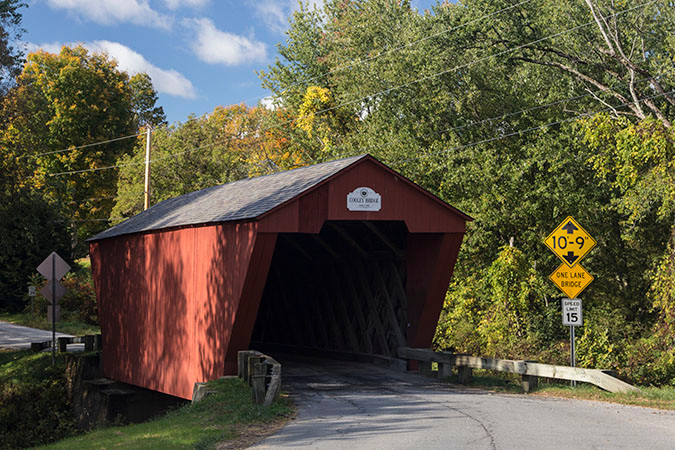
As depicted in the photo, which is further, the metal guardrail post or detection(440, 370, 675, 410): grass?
the metal guardrail post

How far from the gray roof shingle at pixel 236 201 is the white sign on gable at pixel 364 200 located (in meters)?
0.54

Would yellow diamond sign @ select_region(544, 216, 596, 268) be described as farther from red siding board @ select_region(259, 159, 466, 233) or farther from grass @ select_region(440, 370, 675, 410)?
grass @ select_region(440, 370, 675, 410)

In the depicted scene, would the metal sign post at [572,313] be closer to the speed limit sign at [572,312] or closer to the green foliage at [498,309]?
the speed limit sign at [572,312]

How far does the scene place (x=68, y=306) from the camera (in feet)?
112

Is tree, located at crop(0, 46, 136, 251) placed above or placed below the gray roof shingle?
above

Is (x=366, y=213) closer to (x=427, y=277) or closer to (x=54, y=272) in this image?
(x=427, y=277)

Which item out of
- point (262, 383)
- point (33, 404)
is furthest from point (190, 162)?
point (262, 383)

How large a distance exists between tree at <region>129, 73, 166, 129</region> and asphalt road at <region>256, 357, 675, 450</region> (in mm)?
49043

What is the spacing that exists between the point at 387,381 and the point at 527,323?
822 cm

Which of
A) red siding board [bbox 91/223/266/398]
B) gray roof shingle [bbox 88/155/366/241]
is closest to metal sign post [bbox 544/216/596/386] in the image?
gray roof shingle [bbox 88/155/366/241]

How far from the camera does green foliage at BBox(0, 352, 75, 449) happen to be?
58.8 feet

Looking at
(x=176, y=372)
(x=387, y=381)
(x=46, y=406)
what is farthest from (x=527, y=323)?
(x=46, y=406)

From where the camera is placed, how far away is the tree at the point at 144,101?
57.9 meters

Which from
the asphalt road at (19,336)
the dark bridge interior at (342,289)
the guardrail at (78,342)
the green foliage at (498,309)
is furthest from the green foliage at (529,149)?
the asphalt road at (19,336)
